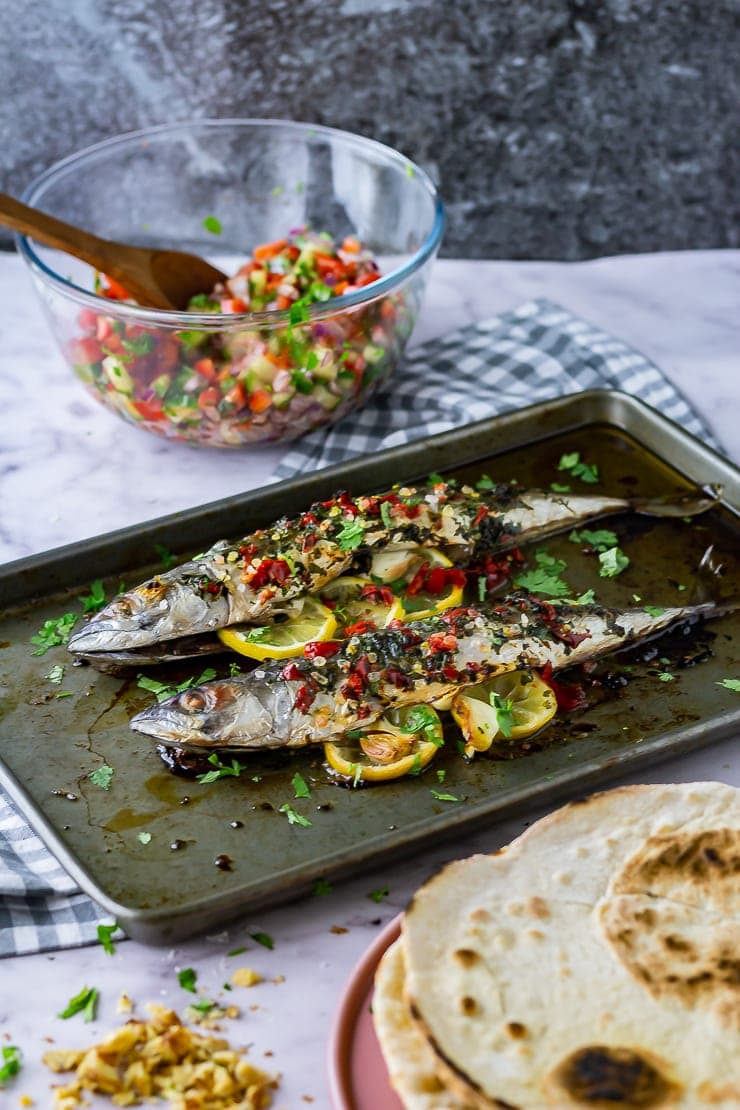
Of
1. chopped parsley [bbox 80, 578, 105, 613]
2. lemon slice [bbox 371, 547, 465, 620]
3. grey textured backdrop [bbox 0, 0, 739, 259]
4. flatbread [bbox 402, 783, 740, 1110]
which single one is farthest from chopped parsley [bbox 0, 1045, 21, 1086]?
grey textured backdrop [bbox 0, 0, 739, 259]

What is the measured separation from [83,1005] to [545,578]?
197cm

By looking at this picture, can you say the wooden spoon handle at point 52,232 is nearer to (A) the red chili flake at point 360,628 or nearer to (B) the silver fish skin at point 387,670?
(A) the red chili flake at point 360,628

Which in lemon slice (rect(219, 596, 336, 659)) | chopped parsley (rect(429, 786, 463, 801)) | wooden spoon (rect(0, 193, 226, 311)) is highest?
wooden spoon (rect(0, 193, 226, 311))

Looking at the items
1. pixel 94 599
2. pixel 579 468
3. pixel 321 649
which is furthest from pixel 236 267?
pixel 321 649

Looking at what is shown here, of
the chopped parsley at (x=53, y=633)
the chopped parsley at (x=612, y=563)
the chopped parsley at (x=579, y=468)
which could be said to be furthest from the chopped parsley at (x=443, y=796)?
the chopped parsley at (x=579, y=468)

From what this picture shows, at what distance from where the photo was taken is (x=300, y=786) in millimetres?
3418

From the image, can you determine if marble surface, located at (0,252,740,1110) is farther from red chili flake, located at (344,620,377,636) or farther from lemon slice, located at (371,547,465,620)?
lemon slice, located at (371,547,465,620)

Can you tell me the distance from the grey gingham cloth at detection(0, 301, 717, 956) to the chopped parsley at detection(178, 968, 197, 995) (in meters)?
2.21

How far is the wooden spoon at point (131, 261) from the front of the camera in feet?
15.4

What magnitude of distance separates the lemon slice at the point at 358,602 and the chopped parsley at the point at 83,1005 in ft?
4.54

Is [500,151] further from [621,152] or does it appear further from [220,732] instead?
[220,732]

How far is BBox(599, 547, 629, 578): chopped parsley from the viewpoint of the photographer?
424cm

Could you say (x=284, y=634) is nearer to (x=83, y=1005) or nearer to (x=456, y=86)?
(x=83, y=1005)

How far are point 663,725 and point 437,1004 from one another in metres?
1.31
